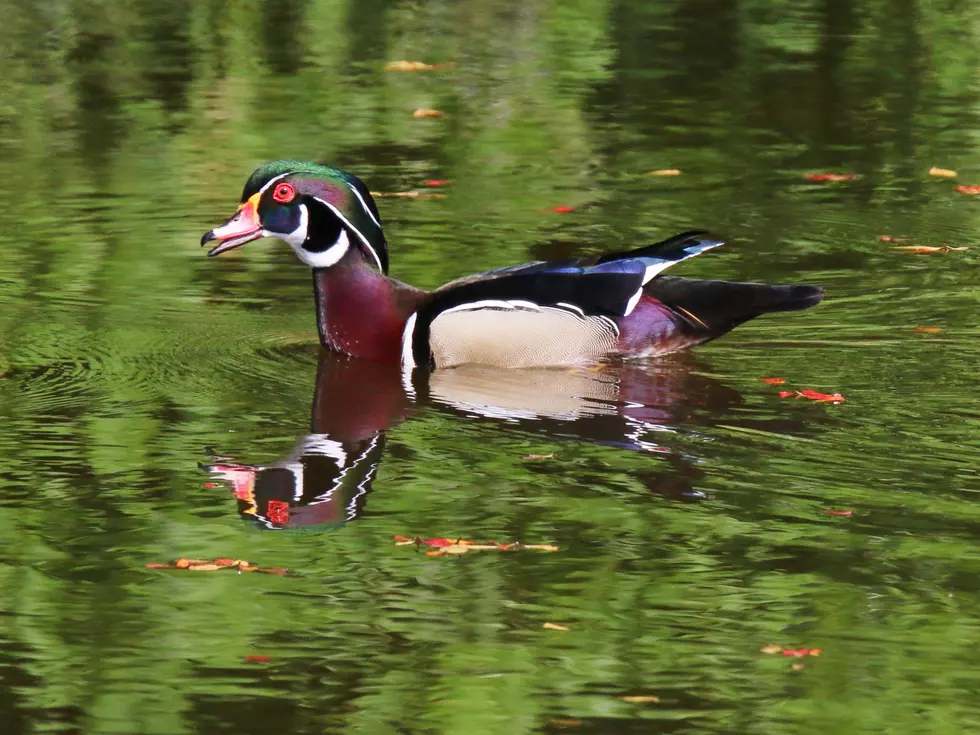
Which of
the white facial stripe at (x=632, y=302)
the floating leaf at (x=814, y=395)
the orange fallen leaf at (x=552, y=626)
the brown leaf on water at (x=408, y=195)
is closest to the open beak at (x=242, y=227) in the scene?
the white facial stripe at (x=632, y=302)

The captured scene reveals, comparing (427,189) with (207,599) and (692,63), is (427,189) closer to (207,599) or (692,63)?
(692,63)

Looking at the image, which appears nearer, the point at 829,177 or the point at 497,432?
the point at 497,432

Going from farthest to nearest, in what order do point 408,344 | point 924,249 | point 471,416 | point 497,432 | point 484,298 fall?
1. point 924,249
2. point 408,344
3. point 484,298
4. point 471,416
5. point 497,432

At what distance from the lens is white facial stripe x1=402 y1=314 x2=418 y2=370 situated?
8680 millimetres

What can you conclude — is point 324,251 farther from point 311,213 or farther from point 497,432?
point 497,432

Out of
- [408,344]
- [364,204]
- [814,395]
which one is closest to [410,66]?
[364,204]

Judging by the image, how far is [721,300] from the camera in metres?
8.59

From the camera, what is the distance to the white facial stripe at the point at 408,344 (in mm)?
8680

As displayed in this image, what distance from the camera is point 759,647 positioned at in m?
5.55

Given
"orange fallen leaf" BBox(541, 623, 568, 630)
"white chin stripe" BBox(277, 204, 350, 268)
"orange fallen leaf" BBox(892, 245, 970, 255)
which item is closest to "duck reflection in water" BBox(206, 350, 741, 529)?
"white chin stripe" BBox(277, 204, 350, 268)

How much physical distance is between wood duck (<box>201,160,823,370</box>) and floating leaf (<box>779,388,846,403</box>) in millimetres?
557

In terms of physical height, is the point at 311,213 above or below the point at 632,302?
above

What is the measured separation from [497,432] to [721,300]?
1.45m

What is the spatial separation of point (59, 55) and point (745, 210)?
7584mm
